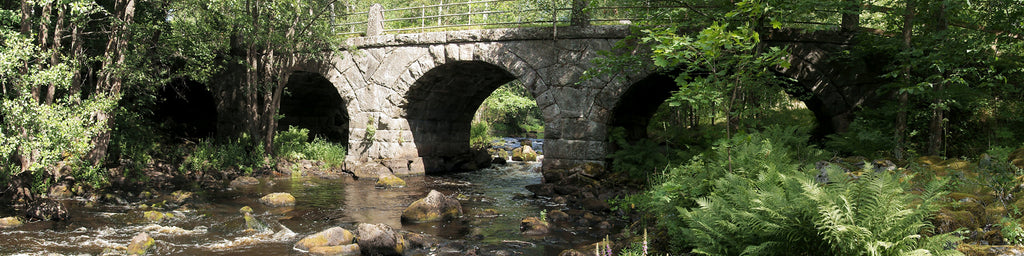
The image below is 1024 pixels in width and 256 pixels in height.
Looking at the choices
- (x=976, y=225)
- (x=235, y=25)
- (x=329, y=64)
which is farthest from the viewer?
(x=329, y=64)

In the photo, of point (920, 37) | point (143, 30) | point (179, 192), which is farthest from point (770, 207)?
point (143, 30)

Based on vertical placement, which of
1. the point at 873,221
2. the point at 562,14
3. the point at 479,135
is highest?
the point at 562,14

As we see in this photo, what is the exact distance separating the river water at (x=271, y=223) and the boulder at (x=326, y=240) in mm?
140

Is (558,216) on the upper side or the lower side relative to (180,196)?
upper

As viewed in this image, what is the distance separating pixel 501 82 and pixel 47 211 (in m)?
10.2

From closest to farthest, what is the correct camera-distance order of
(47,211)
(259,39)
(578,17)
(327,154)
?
(47,211)
(578,17)
(259,39)
(327,154)

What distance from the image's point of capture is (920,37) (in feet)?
28.4

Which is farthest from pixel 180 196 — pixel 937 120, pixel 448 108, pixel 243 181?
pixel 937 120

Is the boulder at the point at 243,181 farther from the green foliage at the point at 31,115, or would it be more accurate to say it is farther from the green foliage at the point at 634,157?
the green foliage at the point at 634,157

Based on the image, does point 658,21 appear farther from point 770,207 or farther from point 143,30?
point 143,30

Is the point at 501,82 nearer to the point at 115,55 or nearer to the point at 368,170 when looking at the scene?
the point at 368,170

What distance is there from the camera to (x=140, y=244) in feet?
21.1

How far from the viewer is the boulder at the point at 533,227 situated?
7.66 metres

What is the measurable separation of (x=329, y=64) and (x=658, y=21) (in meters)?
9.82
